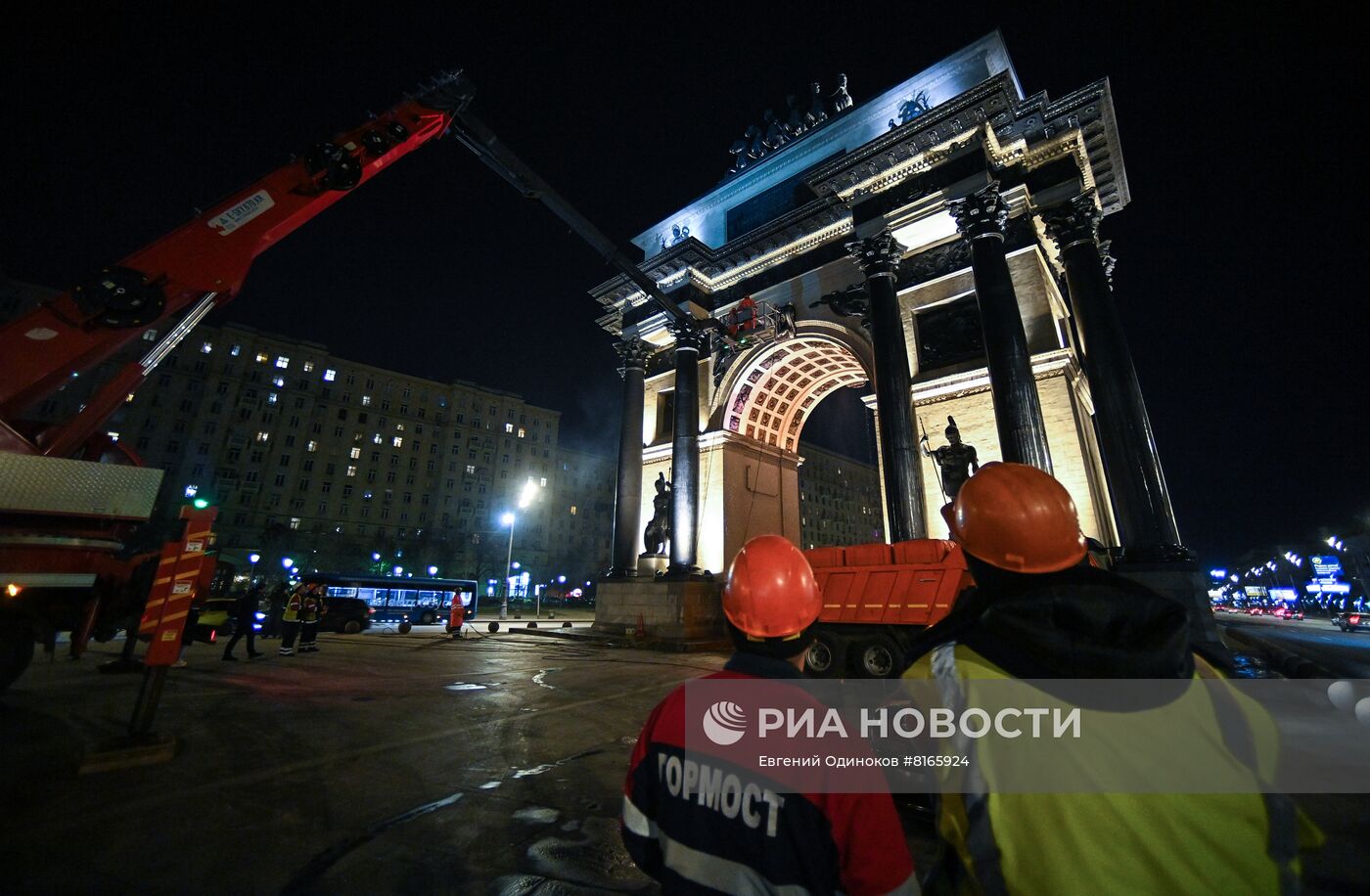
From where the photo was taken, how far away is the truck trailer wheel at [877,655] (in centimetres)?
1002

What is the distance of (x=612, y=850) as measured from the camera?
11.5 feet

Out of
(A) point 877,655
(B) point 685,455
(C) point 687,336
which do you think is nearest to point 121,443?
(A) point 877,655

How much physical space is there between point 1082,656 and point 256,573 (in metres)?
63.0

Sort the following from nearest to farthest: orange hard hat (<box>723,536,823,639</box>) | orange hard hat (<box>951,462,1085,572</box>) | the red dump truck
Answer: orange hard hat (<box>951,462,1085,572</box>), orange hard hat (<box>723,536,823,639</box>), the red dump truck

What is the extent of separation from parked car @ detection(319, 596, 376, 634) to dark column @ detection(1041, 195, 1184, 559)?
27634mm

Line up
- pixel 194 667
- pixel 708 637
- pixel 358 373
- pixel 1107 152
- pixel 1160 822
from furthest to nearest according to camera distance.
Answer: pixel 358 373, pixel 708 637, pixel 1107 152, pixel 194 667, pixel 1160 822

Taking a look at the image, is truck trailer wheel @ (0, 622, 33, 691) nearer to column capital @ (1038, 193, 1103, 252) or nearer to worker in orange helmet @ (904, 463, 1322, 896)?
worker in orange helmet @ (904, 463, 1322, 896)

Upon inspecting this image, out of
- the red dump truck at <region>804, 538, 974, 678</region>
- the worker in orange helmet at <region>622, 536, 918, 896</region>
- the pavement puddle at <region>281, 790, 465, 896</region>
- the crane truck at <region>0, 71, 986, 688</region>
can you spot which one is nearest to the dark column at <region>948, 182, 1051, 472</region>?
the red dump truck at <region>804, 538, 974, 678</region>

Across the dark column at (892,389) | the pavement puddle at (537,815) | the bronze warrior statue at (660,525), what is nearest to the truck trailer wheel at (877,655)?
the dark column at (892,389)

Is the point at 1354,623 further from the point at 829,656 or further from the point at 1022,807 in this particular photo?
the point at 1022,807

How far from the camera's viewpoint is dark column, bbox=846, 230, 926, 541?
1420 centimetres

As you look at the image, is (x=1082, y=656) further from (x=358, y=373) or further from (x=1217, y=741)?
(x=358, y=373)

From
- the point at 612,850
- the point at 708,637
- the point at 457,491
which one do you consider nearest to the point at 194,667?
the point at 612,850

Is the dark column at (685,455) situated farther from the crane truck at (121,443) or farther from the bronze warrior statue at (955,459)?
the crane truck at (121,443)
